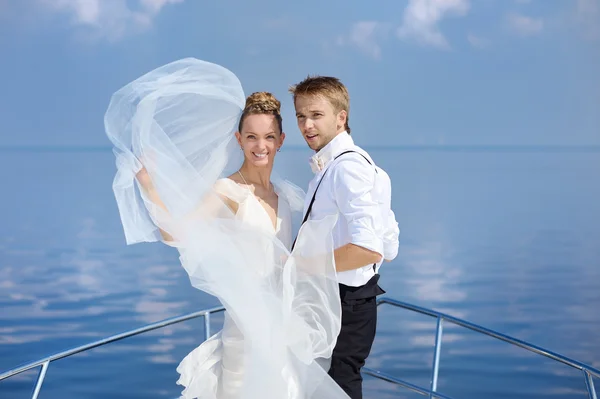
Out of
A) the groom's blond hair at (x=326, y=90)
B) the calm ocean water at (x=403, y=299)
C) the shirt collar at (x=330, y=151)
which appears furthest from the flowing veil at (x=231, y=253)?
the calm ocean water at (x=403, y=299)

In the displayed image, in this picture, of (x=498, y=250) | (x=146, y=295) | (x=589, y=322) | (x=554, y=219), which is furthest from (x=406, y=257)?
(x=554, y=219)

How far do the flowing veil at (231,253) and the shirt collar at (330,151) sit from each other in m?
0.20

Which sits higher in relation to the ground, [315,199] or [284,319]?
[315,199]

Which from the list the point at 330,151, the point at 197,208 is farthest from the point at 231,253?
the point at 330,151

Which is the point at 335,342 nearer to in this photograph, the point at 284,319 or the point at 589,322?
the point at 284,319

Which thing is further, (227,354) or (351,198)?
(227,354)

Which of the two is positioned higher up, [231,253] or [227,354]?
[231,253]

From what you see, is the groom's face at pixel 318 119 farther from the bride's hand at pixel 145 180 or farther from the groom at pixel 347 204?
the bride's hand at pixel 145 180

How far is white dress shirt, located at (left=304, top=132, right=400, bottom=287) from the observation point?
2.41 m

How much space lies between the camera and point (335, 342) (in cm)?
248

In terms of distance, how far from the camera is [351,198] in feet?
7.89

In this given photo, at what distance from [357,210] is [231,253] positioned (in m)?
0.44

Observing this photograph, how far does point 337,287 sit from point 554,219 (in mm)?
20791

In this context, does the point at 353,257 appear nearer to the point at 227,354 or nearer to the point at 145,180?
the point at 227,354
